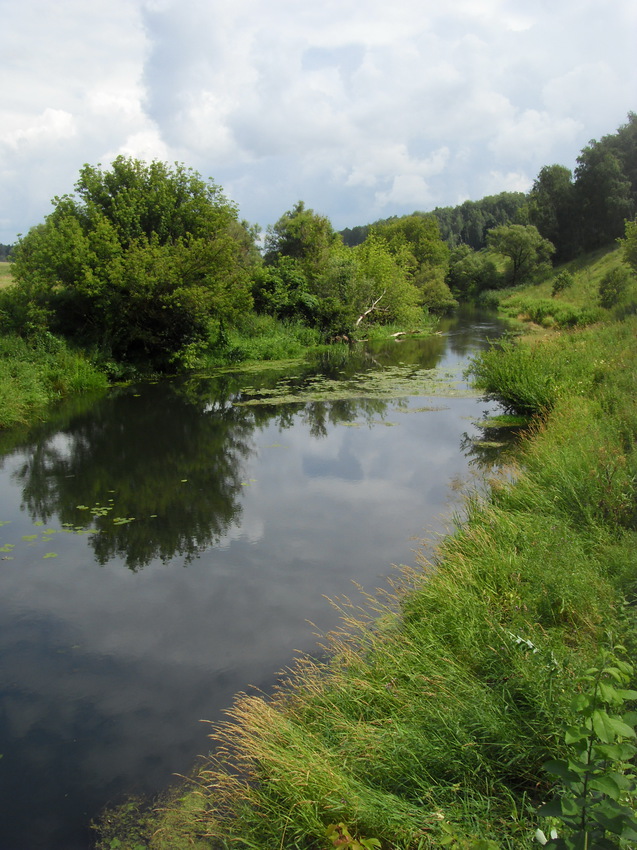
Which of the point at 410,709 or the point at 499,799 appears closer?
the point at 499,799

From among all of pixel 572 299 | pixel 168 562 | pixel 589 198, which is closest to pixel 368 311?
pixel 572 299

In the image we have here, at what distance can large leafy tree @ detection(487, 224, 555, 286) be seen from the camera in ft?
191

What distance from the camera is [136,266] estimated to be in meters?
21.0

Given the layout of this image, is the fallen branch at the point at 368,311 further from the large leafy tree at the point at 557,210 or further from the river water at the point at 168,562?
the large leafy tree at the point at 557,210

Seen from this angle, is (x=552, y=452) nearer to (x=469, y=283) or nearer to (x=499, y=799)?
(x=499, y=799)

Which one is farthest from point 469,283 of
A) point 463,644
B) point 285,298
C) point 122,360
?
point 463,644

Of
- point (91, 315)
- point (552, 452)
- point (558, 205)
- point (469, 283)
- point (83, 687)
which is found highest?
point (558, 205)

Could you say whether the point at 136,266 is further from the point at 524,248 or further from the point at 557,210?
the point at 557,210

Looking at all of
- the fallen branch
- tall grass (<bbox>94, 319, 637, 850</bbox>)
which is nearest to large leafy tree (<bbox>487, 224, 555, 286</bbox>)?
the fallen branch

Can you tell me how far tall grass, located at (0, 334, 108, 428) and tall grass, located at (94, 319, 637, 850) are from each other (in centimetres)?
1264

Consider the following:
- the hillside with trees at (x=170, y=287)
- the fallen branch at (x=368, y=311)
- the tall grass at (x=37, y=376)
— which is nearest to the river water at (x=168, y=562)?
the tall grass at (x=37, y=376)

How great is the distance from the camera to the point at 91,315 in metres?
22.5

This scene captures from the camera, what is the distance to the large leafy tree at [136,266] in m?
20.7

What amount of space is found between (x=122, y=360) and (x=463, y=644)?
20.3 metres
